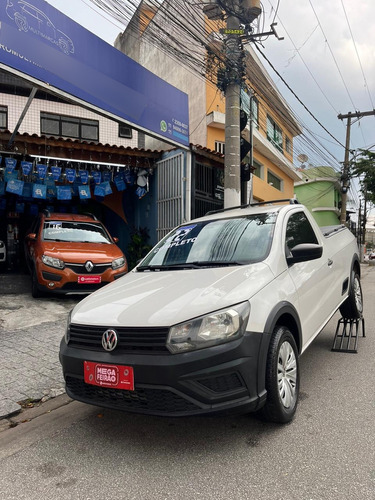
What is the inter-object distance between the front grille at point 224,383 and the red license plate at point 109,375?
0.46m

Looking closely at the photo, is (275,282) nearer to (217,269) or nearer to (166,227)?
(217,269)

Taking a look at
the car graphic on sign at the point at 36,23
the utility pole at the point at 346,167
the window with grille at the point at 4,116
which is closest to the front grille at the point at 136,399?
the car graphic on sign at the point at 36,23

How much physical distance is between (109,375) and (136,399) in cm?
23

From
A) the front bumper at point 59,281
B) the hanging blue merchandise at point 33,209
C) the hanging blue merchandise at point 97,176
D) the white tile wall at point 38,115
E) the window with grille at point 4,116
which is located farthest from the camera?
the window with grille at point 4,116

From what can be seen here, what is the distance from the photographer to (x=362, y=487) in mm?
2152

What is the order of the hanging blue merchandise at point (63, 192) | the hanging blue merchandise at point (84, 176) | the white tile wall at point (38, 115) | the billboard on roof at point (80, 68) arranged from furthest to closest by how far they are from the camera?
the white tile wall at point (38, 115), the hanging blue merchandise at point (84, 176), the hanging blue merchandise at point (63, 192), the billboard on roof at point (80, 68)

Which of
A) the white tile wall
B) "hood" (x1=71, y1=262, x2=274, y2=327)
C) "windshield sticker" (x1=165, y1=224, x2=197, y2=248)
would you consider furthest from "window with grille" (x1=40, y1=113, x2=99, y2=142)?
"hood" (x1=71, y1=262, x2=274, y2=327)

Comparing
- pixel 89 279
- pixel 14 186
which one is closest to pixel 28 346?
Answer: pixel 89 279

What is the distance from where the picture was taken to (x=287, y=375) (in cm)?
295

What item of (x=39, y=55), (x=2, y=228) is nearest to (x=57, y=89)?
(x=39, y=55)

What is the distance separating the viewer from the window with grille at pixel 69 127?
→ 15.2 meters

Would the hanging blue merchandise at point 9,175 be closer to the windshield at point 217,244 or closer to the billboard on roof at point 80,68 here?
the billboard on roof at point 80,68

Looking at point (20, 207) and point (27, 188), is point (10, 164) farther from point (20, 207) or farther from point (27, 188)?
point (20, 207)

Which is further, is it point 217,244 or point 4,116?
point 4,116
